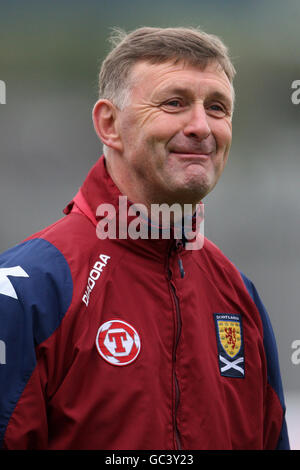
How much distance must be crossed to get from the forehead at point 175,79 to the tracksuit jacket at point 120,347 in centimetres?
20

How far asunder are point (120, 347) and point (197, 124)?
1.60 ft

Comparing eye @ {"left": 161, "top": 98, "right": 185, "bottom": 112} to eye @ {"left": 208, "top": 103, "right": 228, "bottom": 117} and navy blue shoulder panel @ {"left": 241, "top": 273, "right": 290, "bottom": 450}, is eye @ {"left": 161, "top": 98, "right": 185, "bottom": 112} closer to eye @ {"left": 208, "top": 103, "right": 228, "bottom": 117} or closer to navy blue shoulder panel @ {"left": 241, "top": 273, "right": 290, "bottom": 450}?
eye @ {"left": 208, "top": 103, "right": 228, "bottom": 117}

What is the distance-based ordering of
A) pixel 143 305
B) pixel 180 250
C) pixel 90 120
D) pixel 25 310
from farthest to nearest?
1. pixel 90 120
2. pixel 180 250
3. pixel 143 305
4. pixel 25 310

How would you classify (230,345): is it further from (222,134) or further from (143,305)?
(222,134)

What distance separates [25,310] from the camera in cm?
126

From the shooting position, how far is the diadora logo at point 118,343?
1.31 m

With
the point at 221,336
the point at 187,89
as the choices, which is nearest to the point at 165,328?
the point at 221,336

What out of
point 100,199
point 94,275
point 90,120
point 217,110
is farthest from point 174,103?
point 90,120

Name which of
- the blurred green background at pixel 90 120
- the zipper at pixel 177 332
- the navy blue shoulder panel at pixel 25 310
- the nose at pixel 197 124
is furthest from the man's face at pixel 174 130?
the blurred green background at pixel 90 120

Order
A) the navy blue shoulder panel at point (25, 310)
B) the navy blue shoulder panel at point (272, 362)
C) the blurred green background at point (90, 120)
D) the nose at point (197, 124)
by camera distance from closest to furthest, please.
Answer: the navy blue shoulder panel at point (25, 310) → the nose at point (197, 124) → the navy blue shoulder panel at point (272, 362) → the blurred green background at point (90, 120)

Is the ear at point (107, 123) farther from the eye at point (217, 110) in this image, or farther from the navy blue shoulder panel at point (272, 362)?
the navy blue shoulder panel at point (272, 362)

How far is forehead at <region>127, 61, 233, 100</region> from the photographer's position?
1394 mm

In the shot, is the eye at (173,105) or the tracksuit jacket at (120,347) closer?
the tracksuit jacket at (120,347)

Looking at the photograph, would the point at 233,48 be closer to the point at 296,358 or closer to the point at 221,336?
the point at 296,358
